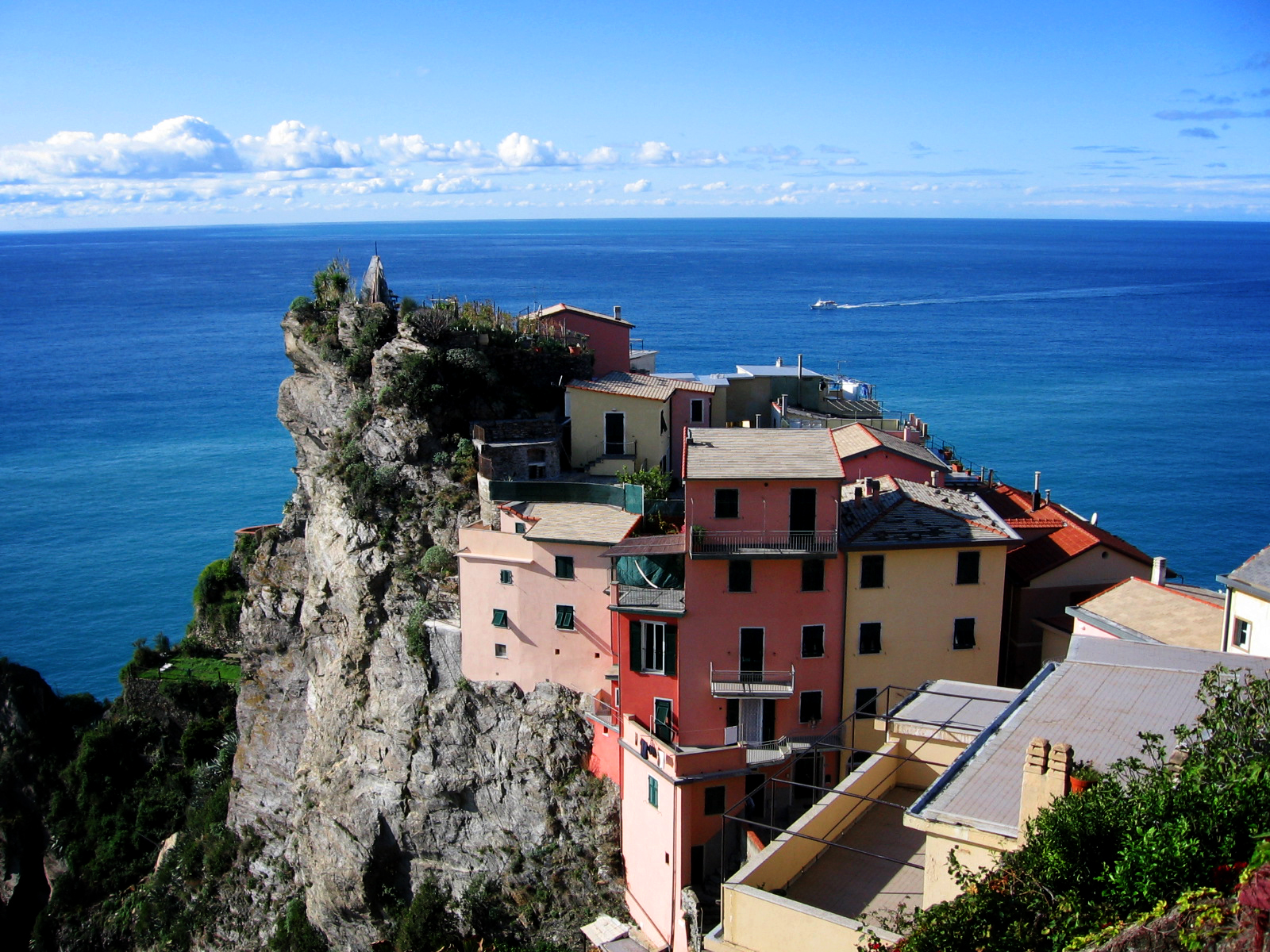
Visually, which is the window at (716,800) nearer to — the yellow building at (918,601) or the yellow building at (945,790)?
the yellow building at (945,790)

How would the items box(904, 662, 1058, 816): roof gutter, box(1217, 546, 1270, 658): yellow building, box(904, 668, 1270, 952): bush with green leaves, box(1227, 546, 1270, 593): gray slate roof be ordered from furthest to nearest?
box(1227, 546, 1270, 593): gray slate roof, box(1217, 546, 1270, 658): yellow building, box(904, 662, 1058, 816): roof gutter, box(904, 668, 1270, 952): bush with green leaves

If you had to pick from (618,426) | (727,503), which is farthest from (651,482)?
(727,503)

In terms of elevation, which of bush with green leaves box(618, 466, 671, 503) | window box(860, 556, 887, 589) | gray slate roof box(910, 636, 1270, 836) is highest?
bush with green leaves box(618, 466, 671, 503)

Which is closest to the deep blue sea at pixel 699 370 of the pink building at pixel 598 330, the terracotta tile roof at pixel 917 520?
the terracotta tile roof at pixel 917 520

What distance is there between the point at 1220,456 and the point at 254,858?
65.4 metres

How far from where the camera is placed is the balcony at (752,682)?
25391 mm

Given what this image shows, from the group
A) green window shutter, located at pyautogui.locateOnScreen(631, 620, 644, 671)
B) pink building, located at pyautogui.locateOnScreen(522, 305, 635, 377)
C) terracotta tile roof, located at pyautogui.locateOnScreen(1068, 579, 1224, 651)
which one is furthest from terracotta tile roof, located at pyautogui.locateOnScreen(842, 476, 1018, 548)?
pink building, located at pyautogui.locateOnScreen(522, 305, 635, 377)

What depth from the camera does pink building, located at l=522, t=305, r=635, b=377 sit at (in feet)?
118

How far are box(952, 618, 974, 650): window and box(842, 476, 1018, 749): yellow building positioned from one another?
0.8 inches

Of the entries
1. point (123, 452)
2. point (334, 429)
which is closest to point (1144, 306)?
point (123, 452)

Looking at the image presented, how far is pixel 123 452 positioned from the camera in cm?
8562

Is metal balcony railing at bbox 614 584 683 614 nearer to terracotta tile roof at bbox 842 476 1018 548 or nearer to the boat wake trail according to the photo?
terracotta tile roof at bbox 842 476 1018 548

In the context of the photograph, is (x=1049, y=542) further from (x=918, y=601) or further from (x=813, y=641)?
(x=813, y=641)

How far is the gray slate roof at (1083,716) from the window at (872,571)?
20.1ft
